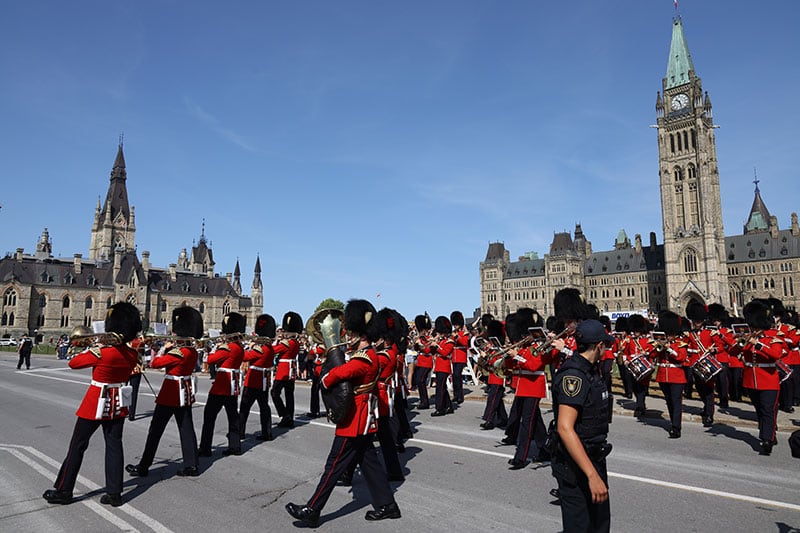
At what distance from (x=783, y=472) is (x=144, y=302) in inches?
4146

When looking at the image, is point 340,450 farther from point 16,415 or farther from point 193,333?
point 16,415

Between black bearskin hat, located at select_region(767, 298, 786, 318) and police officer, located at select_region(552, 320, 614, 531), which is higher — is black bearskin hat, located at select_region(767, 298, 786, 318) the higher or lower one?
the higher one

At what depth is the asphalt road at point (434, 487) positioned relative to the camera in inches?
235

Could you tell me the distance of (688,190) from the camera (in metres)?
101

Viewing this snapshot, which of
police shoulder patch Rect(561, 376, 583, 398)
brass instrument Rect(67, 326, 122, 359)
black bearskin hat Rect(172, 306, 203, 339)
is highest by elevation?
black bearskin hat Rect(172, 306, 203, 339)

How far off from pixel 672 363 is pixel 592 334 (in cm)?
707

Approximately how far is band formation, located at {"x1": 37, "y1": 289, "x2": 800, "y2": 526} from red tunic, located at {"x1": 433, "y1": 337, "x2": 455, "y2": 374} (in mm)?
32

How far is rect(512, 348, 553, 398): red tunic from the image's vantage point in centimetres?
870

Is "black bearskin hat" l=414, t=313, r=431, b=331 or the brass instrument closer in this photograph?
the brass instrument

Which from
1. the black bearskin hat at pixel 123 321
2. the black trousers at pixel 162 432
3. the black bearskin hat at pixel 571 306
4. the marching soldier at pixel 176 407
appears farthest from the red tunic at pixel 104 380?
the black bearskin hat at pixel 571 306

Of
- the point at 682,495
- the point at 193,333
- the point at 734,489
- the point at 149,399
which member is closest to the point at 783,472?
the point at 734,489

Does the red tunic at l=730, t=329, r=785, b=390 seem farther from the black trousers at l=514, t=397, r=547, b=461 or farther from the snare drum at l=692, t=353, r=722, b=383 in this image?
the black trousers at l=514, t=397, r=547, b=461

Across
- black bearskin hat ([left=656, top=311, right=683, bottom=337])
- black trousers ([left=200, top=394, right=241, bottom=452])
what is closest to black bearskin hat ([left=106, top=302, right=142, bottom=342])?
black trousers ([left=200, top=394, right=241, bottom=452])

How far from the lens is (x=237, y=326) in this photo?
10914 millimetres
